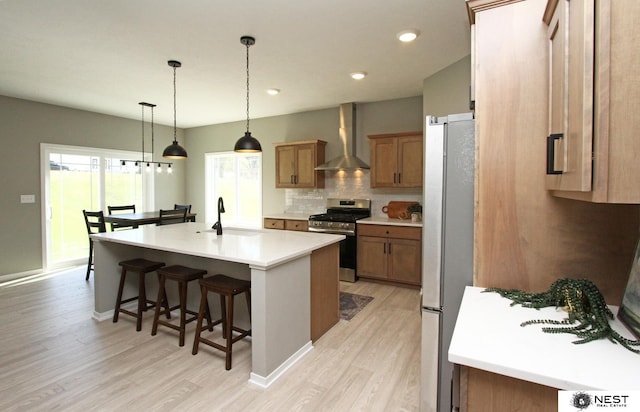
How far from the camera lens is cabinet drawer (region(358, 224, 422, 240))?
13.9 ft

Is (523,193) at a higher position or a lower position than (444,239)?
higher

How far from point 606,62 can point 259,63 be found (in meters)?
3.18

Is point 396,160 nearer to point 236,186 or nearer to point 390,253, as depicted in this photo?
point 390,253

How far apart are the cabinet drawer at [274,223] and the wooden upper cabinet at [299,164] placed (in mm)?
667

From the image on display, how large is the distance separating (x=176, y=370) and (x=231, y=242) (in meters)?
1.06

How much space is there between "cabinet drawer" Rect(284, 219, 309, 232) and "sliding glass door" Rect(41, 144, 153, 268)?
348cm

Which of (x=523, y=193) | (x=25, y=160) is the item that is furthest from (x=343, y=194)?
(x=25, y=160)

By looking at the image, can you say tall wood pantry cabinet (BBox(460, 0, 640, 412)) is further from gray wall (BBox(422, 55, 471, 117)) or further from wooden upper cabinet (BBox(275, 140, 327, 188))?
wooden upper cabinet (BBox(275, 140, 327, 188))

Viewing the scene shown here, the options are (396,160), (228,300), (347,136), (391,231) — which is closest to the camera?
(228,300)

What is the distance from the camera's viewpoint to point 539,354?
2.99 ft

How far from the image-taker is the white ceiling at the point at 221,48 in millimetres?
2400

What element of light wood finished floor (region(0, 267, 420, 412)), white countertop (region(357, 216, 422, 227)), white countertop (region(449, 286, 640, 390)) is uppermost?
white countertop (region(357, 216, 422, 227))

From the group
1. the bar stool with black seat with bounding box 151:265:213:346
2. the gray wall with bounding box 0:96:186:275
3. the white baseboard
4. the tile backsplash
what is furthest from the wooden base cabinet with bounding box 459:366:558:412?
the gray wall with bounding box 0:96:186:275

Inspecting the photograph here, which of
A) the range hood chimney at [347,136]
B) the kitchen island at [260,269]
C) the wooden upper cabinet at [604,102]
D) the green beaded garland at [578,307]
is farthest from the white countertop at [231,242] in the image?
the range hood chimney at [347,136]
